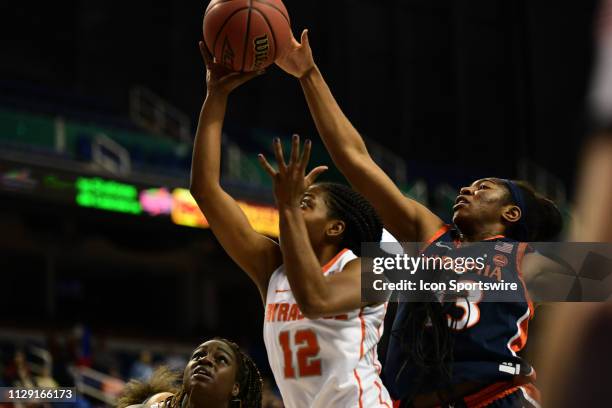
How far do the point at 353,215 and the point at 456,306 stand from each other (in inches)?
17.7

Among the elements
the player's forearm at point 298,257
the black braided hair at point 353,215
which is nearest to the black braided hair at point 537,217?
the black braided hair at point 353,215

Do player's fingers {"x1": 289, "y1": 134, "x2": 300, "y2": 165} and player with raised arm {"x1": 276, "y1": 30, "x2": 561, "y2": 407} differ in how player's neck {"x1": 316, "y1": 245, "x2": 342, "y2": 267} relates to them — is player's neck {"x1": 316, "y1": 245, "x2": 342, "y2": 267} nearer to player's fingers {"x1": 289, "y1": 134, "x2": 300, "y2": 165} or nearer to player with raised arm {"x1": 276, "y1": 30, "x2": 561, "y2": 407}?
player with raised arm {"x1": 276, "y1": 30, "x2": 561, "y2": 407}

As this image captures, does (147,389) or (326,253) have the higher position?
(326,253)

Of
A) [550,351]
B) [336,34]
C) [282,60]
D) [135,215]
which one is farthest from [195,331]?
[550,351]

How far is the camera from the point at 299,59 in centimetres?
367

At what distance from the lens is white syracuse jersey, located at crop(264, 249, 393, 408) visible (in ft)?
10.5

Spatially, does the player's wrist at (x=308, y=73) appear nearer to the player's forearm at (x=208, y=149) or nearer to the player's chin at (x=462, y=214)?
the player's forearm at (x=208, y=149)

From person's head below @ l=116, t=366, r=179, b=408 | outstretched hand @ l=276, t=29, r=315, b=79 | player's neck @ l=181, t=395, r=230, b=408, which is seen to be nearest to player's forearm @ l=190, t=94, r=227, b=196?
outstretched hand @ l=276, t=29, r=315, b=79

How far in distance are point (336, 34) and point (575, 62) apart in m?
5.02

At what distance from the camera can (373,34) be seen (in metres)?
20.2

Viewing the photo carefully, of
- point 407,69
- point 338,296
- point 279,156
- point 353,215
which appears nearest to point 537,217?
point 353,215

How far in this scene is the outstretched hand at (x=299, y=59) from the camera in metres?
3.67

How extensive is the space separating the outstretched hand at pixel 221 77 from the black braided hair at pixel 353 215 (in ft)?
1.58

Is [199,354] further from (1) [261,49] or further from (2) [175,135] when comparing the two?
(2) [175,135]
